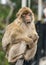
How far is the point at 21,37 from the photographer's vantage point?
7477 millimetres

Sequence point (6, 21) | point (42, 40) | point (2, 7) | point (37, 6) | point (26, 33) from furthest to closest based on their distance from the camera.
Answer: point (37, 6), point (2, 7), point (6, 21), point (42, 40), point (26, 33)

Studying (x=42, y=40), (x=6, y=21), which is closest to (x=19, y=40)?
(x=42, y=40)

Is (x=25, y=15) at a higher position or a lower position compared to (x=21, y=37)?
higher

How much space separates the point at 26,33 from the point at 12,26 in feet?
0.82

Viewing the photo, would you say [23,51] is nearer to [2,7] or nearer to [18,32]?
[18,32]

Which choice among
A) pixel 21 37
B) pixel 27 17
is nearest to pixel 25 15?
pixel 27 17

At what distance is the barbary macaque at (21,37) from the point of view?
7422mm

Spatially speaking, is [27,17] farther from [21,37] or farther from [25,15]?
[21,37]

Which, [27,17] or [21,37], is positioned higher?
[27,17]

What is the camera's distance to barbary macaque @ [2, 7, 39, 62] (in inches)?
292

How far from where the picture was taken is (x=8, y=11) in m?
20.1

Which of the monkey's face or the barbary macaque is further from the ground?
the monkey's face

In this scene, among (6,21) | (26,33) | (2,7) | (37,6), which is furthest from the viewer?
(37,6)

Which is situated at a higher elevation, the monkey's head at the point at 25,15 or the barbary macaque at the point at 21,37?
the monkey's head at the point at 25,15
